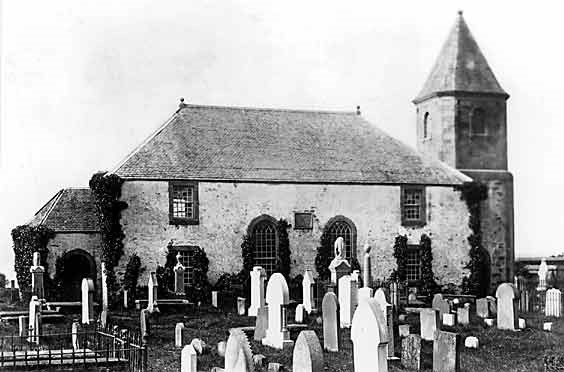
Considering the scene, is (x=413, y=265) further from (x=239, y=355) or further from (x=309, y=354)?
(x=239, y=355)

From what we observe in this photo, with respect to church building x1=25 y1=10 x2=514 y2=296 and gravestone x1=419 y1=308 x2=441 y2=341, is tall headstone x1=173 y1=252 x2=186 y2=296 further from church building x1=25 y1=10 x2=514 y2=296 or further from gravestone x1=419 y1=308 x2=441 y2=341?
gravestone x1=419 y1=308 x2=441 y2=341

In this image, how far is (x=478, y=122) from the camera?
3891cm

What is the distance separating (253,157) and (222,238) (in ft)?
12.8

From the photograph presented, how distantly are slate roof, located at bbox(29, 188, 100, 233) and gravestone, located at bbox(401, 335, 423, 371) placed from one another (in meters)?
19.8

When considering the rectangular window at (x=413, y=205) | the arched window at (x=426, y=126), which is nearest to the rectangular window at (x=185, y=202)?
the rectangular window at (x=413, y=205)

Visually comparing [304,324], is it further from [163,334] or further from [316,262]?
[316,262]

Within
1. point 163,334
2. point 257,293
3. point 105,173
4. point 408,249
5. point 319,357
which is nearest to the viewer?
point 319,357

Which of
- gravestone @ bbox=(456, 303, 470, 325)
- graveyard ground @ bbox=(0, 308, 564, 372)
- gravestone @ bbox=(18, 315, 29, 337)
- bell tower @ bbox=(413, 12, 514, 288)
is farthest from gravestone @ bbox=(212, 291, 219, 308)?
bell tower @ bbox=(413, 12, 514, 288)

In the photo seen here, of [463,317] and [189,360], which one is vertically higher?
[189,360]

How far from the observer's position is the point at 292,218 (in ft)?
114

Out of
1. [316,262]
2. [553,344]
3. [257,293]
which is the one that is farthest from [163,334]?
[316,262]

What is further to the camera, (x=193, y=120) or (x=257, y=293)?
(x=193, y=120)

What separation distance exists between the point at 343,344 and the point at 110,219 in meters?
14.8

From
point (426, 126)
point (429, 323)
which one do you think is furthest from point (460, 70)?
point (429, 323)
